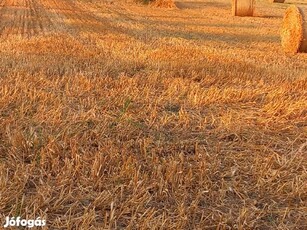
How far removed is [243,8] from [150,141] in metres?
17.0

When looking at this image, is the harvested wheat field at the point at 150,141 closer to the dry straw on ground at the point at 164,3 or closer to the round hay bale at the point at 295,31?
the round hay bale at the point at 295,31

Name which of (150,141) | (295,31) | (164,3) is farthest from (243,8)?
(150,141)

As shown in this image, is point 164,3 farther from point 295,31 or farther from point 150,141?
point 150,141

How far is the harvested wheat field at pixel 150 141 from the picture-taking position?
260 centimetres

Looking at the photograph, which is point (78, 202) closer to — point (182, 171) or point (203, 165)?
point (182, 171)

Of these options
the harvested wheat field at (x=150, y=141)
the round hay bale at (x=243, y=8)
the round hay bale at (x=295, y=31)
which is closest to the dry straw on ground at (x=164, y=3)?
the round hay bale at (x=243, y=8)

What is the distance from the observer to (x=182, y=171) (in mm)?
3049

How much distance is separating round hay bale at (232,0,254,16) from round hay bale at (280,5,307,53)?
8.66 metres

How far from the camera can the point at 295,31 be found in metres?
9.85

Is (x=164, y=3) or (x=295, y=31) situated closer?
(x=295, y=31)

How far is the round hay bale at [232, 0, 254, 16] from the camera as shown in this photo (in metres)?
18.8

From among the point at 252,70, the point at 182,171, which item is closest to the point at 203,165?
the point at 182,171

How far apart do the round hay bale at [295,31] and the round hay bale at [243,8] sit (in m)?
8.66

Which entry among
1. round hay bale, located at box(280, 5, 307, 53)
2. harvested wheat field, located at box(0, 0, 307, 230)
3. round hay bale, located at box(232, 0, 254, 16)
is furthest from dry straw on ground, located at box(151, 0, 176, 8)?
harvested wheat field, located at box(0, 0, 307, 230)
